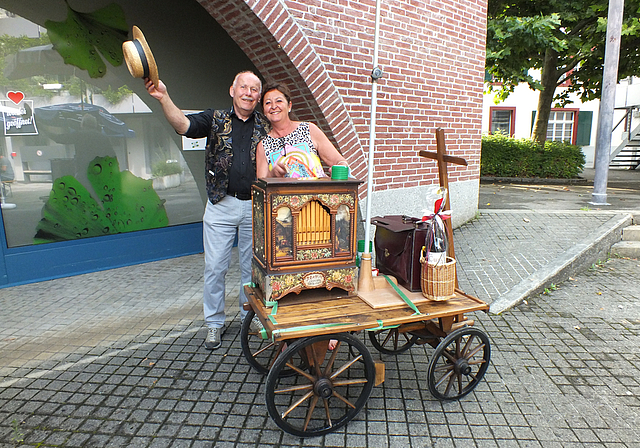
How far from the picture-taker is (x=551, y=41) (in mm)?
9922

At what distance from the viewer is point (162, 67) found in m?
6.09

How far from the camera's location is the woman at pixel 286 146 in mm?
2840

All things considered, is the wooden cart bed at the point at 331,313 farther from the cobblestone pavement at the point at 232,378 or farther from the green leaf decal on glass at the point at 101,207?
the green leaf decal on glass at the point at 101,207

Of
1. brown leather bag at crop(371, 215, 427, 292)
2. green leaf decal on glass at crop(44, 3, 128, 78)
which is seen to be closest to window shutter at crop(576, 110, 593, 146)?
green leaf decal on glass at crop(44, 3, 128, 78)

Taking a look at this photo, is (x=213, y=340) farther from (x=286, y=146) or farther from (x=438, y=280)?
(x=438, y=280)

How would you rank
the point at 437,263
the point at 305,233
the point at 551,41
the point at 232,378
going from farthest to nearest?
1. the point at 551,41
2. the point at 232,378
3. the point at 437,263
4. the point at 305,233

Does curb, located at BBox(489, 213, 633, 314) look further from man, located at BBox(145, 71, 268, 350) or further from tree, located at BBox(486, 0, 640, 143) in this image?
tree, located at BBox(486, 0, 640, 143)

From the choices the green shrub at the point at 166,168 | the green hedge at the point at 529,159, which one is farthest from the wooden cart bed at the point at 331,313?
the green hedge at the point at 529,159

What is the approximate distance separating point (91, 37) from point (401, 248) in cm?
482

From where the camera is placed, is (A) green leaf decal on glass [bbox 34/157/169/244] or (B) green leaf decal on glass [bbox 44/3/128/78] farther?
(A) green leaf decal on glass [bbox 34/157/169/244]

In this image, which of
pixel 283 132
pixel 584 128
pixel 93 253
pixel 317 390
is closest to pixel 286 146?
pixel 283 132

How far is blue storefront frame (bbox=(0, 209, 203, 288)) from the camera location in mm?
5242

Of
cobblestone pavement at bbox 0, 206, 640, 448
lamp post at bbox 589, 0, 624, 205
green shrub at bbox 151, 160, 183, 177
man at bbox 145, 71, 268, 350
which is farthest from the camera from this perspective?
lamp post at bbox 589, 0, 624, 205

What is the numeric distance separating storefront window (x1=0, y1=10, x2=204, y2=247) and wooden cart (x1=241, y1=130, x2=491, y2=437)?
3462 mm
